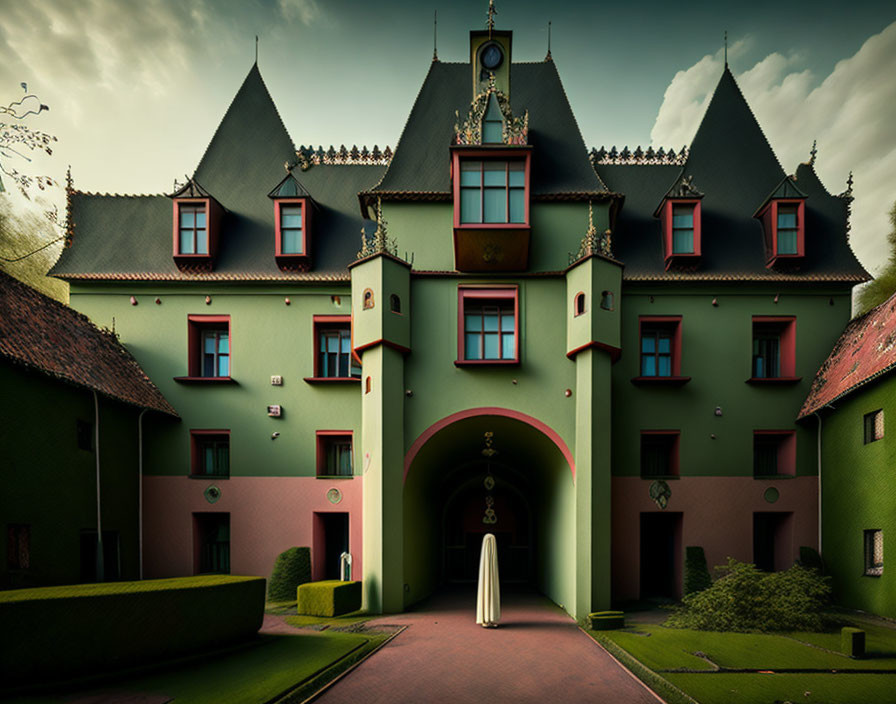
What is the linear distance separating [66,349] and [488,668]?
14136 millimetres

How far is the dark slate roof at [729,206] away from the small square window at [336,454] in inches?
458

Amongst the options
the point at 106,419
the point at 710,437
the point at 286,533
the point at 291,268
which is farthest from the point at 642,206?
the point at 106,419

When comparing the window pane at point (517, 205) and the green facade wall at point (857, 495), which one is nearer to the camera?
the green facade wall at point (857, 495)

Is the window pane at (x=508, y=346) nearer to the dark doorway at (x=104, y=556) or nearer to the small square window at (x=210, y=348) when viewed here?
the small square window at (x=210, y=348)

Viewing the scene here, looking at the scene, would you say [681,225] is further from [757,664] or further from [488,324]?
[757,664]

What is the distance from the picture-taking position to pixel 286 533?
59.1 ft

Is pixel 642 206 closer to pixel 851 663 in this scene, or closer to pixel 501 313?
pixel 501 313

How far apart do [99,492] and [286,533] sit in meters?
5.72

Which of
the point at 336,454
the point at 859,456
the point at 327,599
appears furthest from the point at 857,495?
the point at 336,454

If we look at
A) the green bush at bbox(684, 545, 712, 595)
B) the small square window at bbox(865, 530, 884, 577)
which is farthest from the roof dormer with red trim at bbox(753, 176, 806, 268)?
the green bush at bbox(684, 545, 712, 595)

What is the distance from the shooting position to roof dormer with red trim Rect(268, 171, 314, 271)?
1877 centimetres

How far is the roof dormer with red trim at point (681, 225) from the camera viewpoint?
18.6 m

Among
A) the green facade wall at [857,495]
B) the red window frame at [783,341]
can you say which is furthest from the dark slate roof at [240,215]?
the green facade wall at [857,495]

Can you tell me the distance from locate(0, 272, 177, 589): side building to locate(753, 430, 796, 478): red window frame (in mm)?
20315
